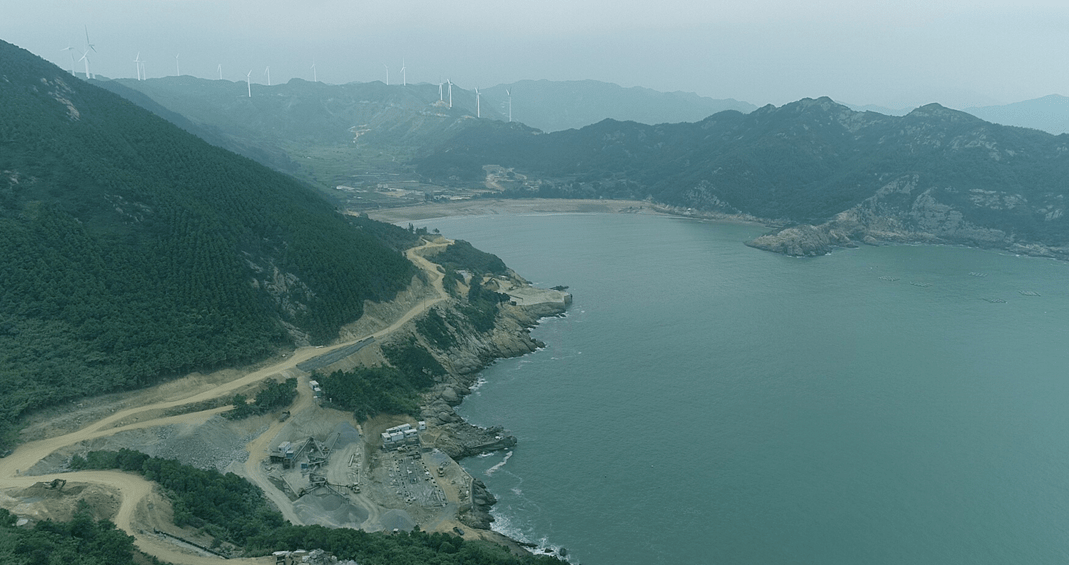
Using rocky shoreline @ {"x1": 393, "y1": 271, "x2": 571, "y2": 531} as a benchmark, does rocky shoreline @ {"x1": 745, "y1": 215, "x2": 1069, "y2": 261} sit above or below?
above

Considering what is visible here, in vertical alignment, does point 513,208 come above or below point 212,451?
above

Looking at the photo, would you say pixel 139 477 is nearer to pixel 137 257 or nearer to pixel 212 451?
pixel 212 451

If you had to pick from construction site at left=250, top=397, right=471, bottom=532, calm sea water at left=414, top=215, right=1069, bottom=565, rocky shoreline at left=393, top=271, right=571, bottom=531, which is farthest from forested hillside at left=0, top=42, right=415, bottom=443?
calm sea water at left=414, top=215, right=1069, bottom=565

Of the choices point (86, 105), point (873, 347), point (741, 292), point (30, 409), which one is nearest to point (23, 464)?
point (30, 409)

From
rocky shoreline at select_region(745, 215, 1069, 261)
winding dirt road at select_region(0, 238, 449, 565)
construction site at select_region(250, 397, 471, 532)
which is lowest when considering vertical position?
construction site at select_region(250, 397, 471, 532)

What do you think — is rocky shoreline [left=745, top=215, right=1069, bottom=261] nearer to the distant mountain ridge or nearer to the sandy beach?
the distant mountain ridge

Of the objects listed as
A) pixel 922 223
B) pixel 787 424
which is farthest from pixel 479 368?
pixel 922 223

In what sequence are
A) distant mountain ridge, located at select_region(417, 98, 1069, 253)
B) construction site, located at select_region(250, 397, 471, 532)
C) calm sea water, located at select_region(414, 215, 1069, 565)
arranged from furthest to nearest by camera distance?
1. distant mountain ridge, located at select_region(417, 98, 1069, 253)
2. calm sea water, located at select_region(414, 215, 1069, 565)
3. construction site, located at select_region(250, 397, 471, 532)

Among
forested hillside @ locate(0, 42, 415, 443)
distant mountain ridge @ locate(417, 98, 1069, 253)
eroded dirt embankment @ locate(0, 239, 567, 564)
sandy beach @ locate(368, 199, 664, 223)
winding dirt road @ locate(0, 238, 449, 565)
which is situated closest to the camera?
winding dirt road @ locate(0, 238, 449, 565)
